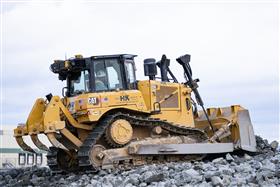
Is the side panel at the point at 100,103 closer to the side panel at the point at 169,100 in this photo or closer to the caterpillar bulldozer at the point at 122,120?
the caterpillar bulldozer at the point at 122,120

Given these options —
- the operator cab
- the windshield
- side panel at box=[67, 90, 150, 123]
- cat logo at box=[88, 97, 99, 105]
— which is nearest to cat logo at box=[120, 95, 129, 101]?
side panel at box=[67, 90, 150, 123]

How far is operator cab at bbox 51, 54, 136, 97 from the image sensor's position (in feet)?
47.6

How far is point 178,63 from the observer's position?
16.7 m

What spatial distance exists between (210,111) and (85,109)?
4.82 metres

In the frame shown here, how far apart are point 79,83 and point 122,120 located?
164 centimetres

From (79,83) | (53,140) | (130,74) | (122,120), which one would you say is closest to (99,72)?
(79,83)

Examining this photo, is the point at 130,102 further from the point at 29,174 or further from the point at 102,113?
the point at 29,174

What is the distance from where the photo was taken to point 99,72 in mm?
14586

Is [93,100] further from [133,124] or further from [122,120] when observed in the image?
[133,124]

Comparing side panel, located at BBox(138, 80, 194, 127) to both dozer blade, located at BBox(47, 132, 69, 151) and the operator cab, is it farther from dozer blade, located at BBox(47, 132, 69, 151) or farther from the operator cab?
dozer blade, located at BBox(47, 132, 69, 151)

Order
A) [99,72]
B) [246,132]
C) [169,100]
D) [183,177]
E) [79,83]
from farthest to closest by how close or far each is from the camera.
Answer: [246,132] < [169,100] < [79,83] < [99,72] < [183,177]

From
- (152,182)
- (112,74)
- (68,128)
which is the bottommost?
→ (152,182)

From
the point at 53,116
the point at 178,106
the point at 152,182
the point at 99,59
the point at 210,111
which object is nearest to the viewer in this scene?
the point at 152,182

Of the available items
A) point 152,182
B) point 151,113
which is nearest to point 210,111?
point 151,113
